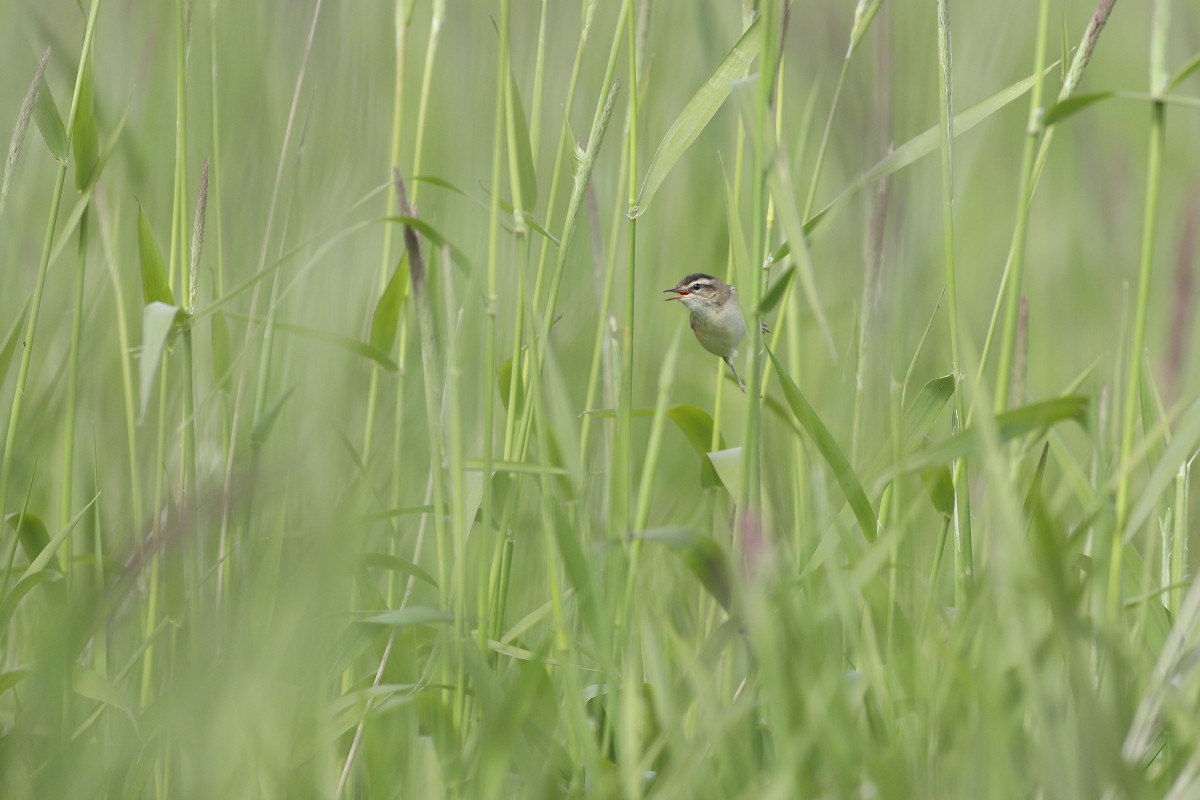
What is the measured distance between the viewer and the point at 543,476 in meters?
1.14

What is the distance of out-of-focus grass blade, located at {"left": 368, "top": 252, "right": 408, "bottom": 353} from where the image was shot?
4.91ft

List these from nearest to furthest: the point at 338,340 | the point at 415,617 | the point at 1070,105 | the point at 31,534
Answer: the point at 1070,105
the point at 415,617
the point at 338,340
the point at 31,534

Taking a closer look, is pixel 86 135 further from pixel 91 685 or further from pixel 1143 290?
pixel 1143 290

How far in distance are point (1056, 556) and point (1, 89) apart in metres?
2.10

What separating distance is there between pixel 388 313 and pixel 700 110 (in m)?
0.49

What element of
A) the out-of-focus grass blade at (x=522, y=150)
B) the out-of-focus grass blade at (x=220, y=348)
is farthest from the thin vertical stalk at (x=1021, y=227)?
the out-of-focus grass blade at (x=220, y=348)

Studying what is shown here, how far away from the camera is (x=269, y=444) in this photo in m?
1.41

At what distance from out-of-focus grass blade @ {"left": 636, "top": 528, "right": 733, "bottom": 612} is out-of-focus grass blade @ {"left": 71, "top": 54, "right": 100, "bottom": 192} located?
77 cm

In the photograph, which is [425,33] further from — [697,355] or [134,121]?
[697,355]

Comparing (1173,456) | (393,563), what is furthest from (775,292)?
(393,563)

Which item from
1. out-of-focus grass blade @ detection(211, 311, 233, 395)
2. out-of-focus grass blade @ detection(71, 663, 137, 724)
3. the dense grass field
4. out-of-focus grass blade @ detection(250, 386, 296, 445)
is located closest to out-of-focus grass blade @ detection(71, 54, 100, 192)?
the dense grass field

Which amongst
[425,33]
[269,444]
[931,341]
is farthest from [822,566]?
[425,33]

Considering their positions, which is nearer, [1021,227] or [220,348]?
[1021,227]

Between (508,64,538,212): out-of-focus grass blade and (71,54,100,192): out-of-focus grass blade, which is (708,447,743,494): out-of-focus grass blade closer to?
(508,64,538,212): out-of-focus grass blade
